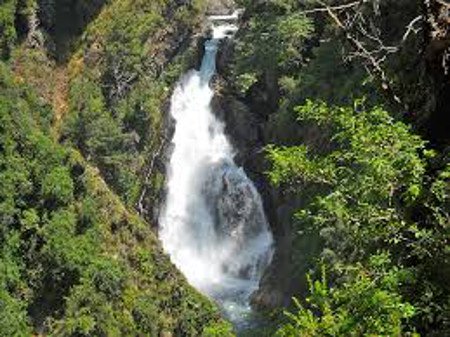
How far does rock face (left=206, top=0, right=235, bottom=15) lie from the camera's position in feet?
193

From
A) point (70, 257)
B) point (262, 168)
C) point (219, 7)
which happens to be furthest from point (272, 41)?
point (70, 257)

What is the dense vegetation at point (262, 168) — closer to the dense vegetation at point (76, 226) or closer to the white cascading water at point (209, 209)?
the dense vegetation at point (76, 226)

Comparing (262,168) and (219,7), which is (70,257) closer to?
(262,168)

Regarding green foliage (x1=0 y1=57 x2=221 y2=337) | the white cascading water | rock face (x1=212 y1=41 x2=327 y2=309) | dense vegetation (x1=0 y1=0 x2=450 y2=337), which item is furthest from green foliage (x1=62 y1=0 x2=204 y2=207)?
green foliage (x1=0 y1=57 x2=221 y2=337)

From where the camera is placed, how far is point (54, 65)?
182 ft

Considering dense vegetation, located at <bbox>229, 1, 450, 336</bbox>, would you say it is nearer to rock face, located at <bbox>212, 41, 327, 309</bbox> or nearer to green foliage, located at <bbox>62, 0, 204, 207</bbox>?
rock face, located at <bbox>212, 41, 327, 309</bbox>

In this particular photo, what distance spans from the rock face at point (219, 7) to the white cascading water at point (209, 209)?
4718mm

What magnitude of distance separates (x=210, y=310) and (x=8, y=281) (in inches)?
396

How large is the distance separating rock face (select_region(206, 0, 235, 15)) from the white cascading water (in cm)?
472

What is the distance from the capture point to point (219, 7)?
2343 inches

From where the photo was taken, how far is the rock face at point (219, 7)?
193ft

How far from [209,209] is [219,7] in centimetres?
1781

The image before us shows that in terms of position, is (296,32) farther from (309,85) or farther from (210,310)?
(210,310)

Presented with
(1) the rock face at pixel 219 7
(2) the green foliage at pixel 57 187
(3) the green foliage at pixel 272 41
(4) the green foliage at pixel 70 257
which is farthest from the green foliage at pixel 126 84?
(2) the green foliage at pixel 57 187
